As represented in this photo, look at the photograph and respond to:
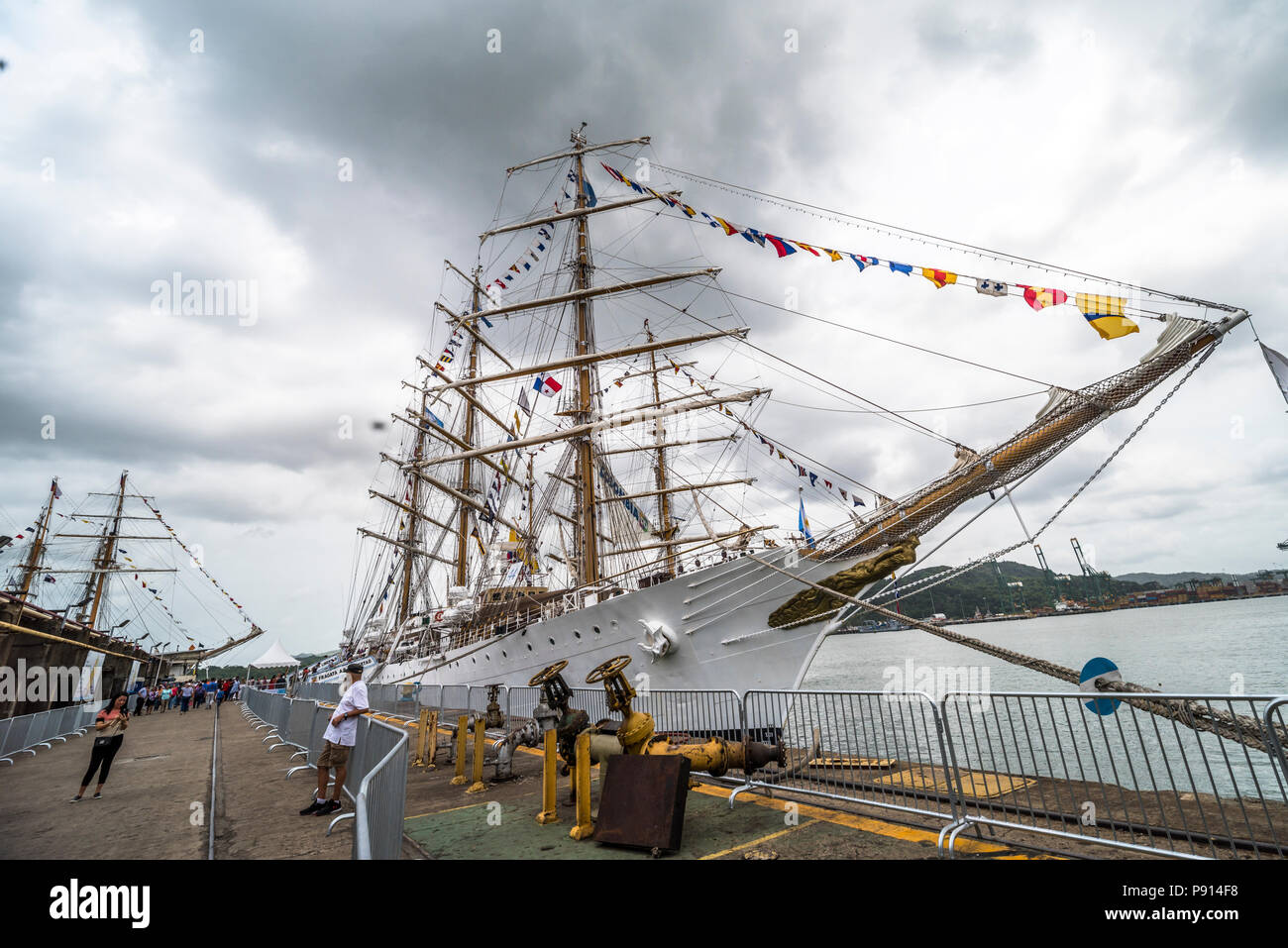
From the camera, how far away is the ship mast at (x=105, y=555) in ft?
136

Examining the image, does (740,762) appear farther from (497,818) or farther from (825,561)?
(825,561)

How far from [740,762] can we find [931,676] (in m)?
38.7

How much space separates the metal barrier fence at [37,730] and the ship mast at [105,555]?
30.9 m

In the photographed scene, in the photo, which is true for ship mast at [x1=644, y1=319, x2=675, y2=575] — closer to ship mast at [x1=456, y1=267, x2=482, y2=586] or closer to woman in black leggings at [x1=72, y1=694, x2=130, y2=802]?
ship mast at [x1=456, y1=267, x2=482, y2=586]

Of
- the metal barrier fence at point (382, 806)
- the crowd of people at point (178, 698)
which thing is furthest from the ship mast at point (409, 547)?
the metal barrier fence at point (382, 806)

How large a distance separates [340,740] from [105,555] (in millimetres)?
52067

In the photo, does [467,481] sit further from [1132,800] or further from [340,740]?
[1132,800]

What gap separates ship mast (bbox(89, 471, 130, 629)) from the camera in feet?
136

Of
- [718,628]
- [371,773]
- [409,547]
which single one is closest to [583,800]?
[371,773]

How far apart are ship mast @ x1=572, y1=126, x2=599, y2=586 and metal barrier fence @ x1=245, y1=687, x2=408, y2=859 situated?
10.8 m

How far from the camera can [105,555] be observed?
42.2m
